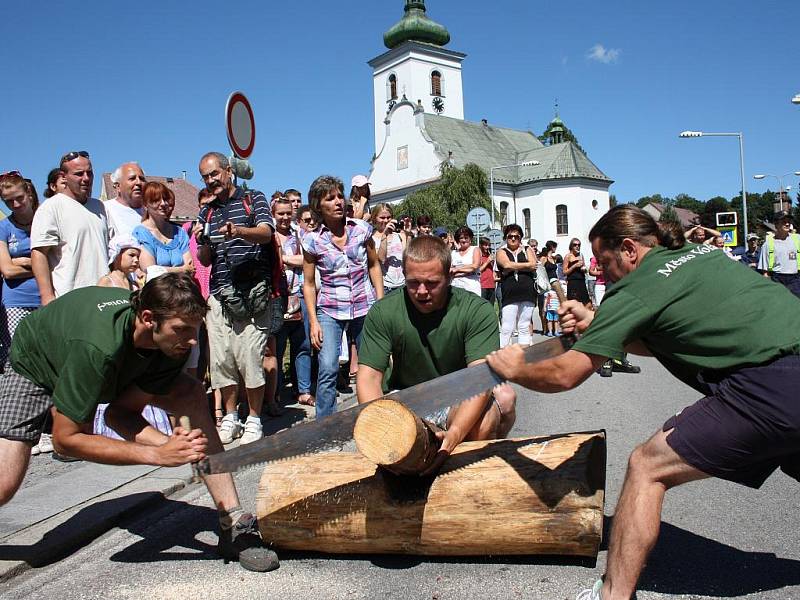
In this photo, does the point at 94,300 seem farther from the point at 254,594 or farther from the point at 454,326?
the point at 454,326

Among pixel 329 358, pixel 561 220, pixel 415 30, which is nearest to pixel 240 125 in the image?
pixel 329 358

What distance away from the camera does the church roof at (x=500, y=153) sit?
2591 inches

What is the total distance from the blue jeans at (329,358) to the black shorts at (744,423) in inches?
138

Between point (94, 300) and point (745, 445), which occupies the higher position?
point (94, 300)

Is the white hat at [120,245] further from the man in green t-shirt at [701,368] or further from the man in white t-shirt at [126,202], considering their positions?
the man in green t-shirt at [701,368]

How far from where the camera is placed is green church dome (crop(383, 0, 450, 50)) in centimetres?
7456

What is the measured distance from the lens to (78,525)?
4.38 metres

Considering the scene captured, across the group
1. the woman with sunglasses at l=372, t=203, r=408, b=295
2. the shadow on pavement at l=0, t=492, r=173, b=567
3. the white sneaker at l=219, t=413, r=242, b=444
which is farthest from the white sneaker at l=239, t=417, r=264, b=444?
the woman with sunglasses at l=372, t=203, r=408, b=295

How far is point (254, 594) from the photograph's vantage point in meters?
3.50

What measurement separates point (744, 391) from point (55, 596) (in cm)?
346

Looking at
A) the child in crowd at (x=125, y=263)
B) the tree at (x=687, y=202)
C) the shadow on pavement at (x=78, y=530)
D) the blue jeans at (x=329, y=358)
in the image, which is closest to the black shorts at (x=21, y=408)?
the shadow on pavement at (x=78, y=530)

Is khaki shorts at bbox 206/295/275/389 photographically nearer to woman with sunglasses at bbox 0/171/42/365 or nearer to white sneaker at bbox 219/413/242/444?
white sneaker at bbox 219/413/242/444

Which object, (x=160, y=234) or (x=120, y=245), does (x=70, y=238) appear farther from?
(x=160, y=234)

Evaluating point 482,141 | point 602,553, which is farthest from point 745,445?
point 482,141
